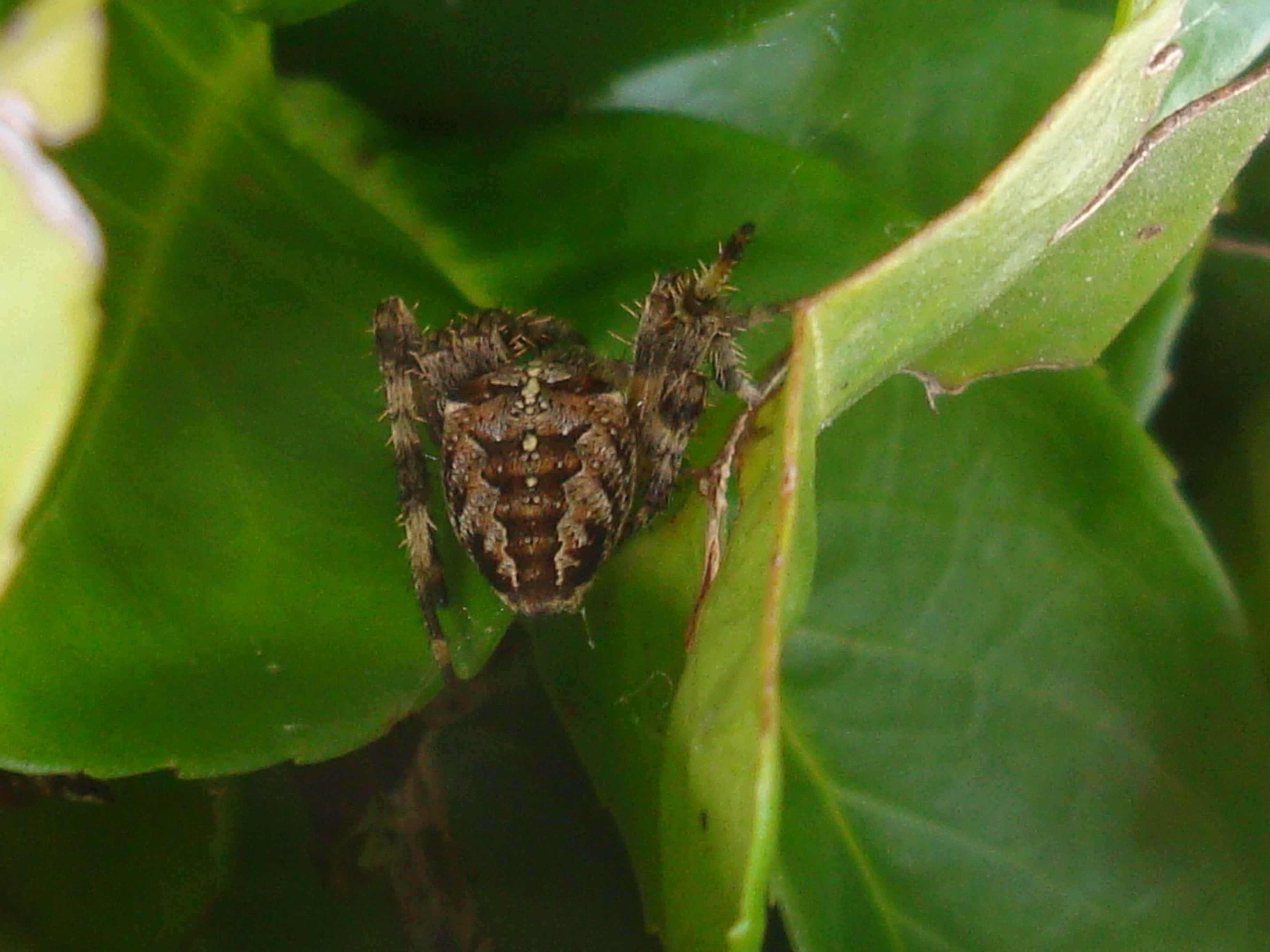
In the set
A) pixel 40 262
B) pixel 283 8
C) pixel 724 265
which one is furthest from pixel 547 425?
pixel 40 262

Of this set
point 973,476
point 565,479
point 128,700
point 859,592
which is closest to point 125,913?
point 128,700

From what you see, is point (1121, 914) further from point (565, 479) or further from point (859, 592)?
point (565, 479)

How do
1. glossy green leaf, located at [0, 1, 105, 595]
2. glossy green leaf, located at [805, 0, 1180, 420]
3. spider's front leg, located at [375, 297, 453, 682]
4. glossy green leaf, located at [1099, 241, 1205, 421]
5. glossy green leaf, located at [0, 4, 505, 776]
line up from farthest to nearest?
glossy green leaf, located at [1099, 241, 1205, 421] < spider's front leg, located at [375, 297, 453, 682] < glossy green leaf, located at [0, 4, 505, 776] < glossy green leaf, located at [805, 0, 1180, 420] < glossy green leaf, located at [0, 1, 105, 595]

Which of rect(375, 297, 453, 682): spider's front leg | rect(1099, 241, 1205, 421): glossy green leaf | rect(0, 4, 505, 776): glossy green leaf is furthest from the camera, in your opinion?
rect(1099, 241, 1205, 421): glossy green leaf

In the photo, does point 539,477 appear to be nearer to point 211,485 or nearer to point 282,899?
point 211,485

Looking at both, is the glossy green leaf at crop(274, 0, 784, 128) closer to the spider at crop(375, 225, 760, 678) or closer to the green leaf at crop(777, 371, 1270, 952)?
the spider at crop(375, 225, 760, 678)

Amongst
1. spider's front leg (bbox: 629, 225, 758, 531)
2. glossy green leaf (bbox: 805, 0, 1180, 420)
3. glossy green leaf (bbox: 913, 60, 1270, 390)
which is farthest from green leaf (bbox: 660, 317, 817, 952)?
spider's front leg (bbox: 629, 225, 758, 531)

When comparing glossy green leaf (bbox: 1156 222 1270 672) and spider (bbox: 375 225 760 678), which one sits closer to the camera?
spider (bbox: 375 225 760 678)
